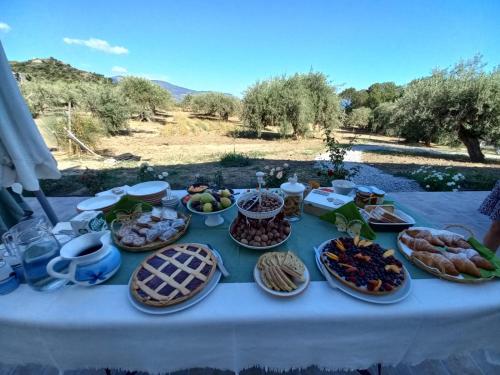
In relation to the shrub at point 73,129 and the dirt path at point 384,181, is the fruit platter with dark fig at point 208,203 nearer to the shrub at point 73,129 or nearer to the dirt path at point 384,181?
the dirt path at point 384,181

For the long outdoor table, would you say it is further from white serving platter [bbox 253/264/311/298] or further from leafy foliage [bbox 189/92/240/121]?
leafy foliage [bbox 189/92/240/121]

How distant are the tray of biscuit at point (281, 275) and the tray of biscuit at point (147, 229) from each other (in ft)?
1.57

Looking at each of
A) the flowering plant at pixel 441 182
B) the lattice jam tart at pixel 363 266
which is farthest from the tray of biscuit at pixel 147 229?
the flowering plant at pixel 441 182

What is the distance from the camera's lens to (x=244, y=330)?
27.7 inches

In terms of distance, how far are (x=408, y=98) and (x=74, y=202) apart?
452 inches

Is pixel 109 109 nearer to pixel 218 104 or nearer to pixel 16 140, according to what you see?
pixel 16 140

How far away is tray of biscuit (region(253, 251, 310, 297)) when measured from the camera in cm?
75

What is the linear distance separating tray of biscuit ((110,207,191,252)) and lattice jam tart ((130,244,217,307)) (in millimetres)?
105

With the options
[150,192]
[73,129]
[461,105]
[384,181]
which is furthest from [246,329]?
[461,105]

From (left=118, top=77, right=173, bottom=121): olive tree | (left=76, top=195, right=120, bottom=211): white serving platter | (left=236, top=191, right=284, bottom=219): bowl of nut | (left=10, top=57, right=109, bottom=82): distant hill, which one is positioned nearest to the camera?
(left=236, top=191, right=284, bottom=219): bowl of nut

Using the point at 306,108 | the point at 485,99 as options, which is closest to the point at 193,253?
the point at 485,99

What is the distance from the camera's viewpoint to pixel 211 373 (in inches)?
47.9

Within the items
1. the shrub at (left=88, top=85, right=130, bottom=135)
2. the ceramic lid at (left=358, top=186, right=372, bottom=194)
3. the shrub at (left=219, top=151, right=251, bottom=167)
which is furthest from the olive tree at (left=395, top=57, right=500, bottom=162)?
the shrub at (left=88, top=85, right=130, bottom=135)

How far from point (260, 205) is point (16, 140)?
3.96ft
